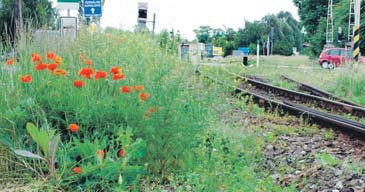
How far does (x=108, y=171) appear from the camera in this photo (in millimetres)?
4102

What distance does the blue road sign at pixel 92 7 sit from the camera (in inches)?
569

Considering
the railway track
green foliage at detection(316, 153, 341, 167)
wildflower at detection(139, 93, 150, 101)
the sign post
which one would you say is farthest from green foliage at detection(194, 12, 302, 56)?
wildflower at detection(139, 93, 150, 101)

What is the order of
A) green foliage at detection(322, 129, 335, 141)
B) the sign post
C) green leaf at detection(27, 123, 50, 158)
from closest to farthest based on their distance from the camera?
green leaf at detection(27, 123, 50, 158)
green foliage at detection(322, 129, 335, 141)
the sign post

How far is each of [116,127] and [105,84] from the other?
0.61 meters

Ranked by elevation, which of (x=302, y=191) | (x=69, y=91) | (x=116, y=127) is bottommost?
(x=302, y=191)

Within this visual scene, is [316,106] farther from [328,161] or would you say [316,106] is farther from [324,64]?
[324,64]

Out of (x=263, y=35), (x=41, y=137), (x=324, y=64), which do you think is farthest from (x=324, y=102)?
(x=263, y=35)

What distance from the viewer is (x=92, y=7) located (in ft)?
47.6

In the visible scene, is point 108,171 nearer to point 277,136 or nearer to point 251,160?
point 251,160

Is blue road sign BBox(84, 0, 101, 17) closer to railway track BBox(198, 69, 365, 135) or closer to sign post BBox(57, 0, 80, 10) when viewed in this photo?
sign post BBox(57, 0, 80, 10)

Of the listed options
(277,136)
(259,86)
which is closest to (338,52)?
(259,86)

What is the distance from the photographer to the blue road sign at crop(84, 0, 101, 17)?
14.5 m

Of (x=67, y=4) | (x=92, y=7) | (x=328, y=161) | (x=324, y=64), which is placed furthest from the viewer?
(x=324, y=64)

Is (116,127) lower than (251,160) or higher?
higher
